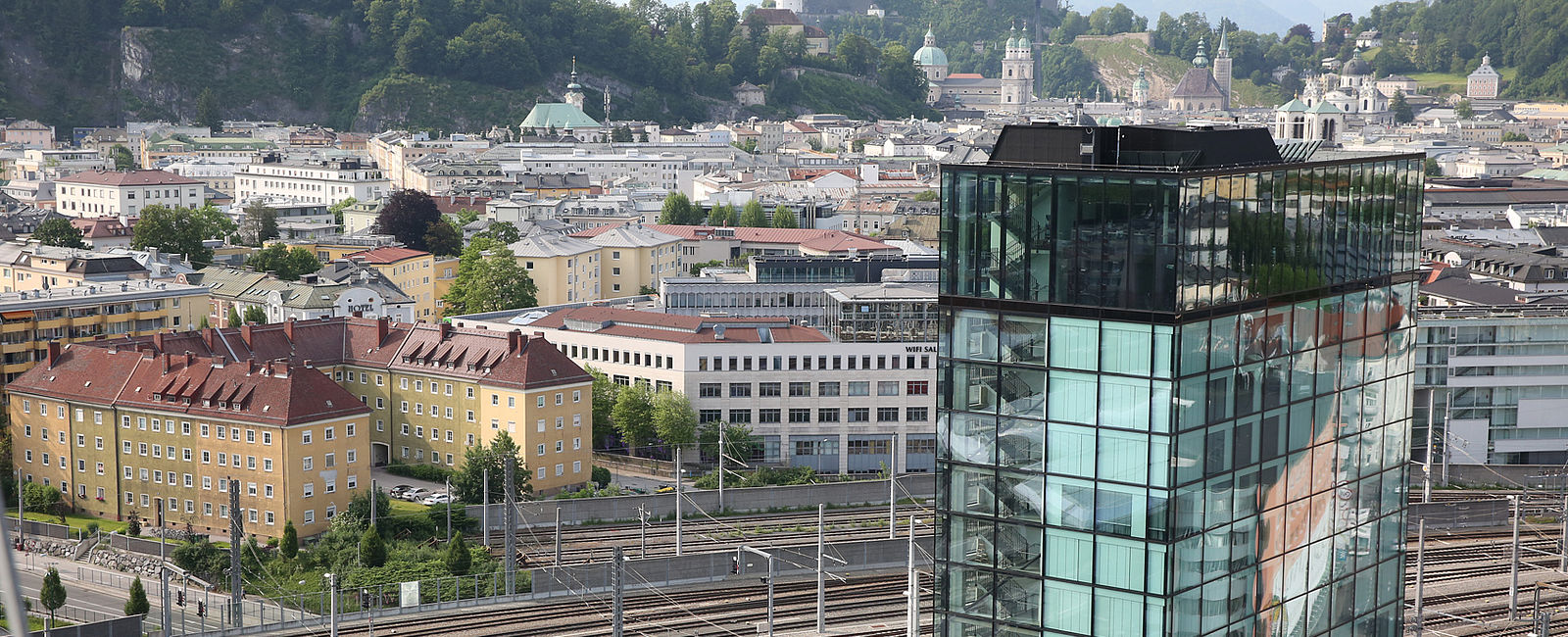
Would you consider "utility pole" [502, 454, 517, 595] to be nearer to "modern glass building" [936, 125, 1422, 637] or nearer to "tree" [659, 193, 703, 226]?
"modern glass building" [936, 125, 1422, 637]

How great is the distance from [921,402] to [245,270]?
3503cm

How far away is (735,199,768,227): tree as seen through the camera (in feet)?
388

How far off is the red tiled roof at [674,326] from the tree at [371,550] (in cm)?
1777

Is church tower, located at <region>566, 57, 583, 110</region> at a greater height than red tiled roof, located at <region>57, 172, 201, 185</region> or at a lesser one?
greater

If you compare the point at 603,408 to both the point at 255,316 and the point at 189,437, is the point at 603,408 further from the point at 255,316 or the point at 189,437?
the point at 255,316

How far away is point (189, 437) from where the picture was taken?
52969 mm

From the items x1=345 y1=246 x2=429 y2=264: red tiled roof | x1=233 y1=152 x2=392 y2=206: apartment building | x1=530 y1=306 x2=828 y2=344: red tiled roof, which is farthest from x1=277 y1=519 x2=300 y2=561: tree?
x1=233 y1=152 x2=392 y2=206: apartment building

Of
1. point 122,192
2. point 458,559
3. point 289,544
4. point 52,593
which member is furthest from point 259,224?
point 52,593

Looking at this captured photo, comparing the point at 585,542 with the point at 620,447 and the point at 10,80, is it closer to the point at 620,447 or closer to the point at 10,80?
the point at 620,447

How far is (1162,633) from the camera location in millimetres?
23406

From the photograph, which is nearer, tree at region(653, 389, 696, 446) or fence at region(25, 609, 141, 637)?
fence at region(25, 609, 141, 637)

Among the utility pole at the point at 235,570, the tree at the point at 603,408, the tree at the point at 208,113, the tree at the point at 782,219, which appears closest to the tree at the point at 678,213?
the tree at the point at 782,219

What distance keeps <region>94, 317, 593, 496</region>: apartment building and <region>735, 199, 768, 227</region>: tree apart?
56345 millimetres

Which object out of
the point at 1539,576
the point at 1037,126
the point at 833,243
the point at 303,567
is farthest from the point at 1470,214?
the point at 1037,126
